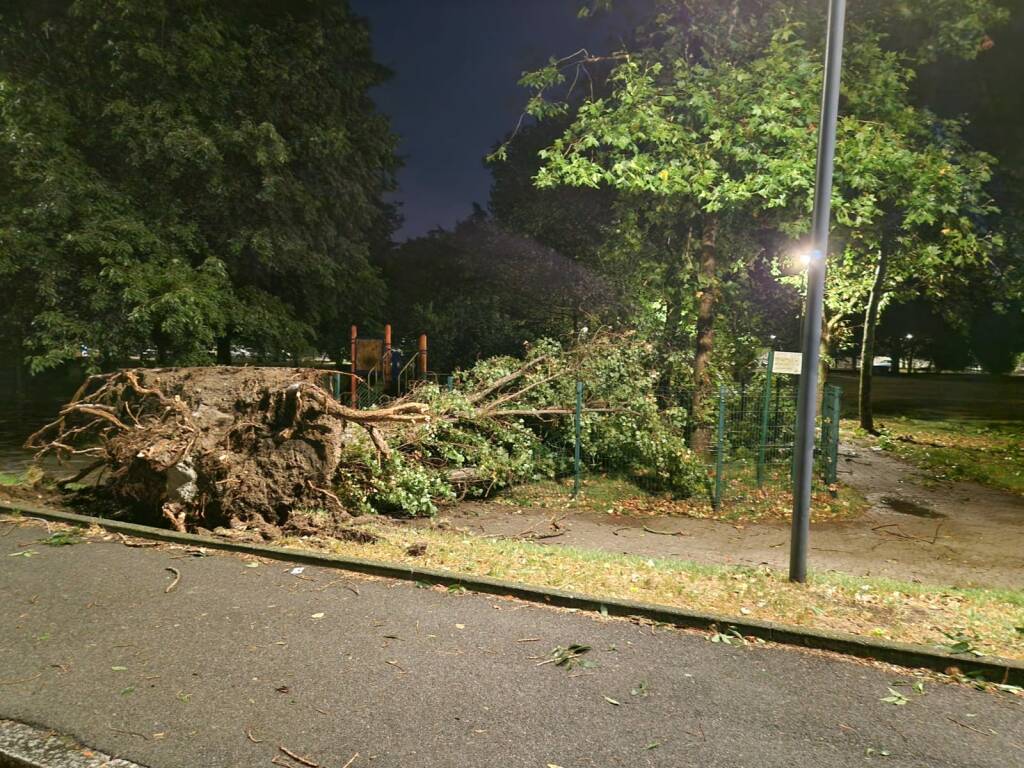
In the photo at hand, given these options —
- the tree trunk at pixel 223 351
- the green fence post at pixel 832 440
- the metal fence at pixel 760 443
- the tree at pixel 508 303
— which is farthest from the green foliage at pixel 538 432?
the tree trunk at pixel 223 351

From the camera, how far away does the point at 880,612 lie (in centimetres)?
480

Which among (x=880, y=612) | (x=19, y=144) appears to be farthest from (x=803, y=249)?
(x=19, y=144)

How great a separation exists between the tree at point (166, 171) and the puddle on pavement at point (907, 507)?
13.3 meters

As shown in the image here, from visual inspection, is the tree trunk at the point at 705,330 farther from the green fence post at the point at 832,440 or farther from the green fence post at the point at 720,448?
the green fence post at the point at 832,440

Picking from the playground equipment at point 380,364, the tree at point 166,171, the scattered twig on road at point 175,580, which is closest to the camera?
the scattered twig on road at point 175,580

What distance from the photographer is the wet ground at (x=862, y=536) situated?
7.35 m

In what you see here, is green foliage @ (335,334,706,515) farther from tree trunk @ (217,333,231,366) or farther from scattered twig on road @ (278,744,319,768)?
tree trunk @ (217,333,231,366)

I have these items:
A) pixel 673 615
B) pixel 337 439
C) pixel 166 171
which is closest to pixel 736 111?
pixel 337 439

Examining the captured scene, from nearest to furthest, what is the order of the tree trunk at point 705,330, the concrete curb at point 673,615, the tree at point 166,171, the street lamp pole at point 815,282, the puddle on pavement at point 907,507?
the concrete curb at point 673,615 → the street lamp pole at point 815,282 → the puddle on pavement at point 907,507 → the tree trunk at point 705,330 → the tree at point 166,171

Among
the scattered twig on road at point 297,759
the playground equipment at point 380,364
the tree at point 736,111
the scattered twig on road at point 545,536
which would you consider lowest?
the scattered twig on road at point 545,536

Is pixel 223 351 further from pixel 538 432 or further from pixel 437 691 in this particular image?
pixel 437 691

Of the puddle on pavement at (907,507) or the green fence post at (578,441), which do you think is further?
the green fence post at (578,441)

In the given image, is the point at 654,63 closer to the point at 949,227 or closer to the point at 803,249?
the point at 803,249

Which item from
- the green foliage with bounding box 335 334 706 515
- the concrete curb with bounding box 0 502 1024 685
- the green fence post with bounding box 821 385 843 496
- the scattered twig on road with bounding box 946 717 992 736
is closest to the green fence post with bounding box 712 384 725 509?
the green foliage with bounding box 335 334 706 515
